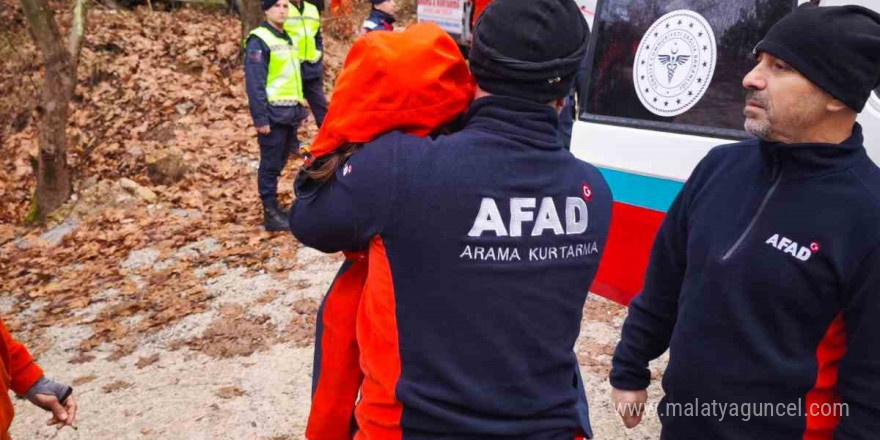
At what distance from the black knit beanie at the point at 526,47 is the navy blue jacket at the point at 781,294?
2.00ft

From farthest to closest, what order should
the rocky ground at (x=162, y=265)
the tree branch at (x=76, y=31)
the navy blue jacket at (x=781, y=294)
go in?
the tree branch at (x=76, y=31) → the rocky ground at (x=162, y=265) → the navy blue jacket at (x=781, y=294)

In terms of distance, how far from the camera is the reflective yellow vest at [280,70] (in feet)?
19.9

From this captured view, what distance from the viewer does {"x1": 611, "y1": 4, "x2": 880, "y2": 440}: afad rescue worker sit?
1.63 m

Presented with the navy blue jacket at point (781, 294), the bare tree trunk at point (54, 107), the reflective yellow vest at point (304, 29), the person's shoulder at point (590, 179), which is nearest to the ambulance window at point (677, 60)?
the navy blue jacket at point (781, 294)

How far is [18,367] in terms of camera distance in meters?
2.19

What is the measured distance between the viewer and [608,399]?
372 cm

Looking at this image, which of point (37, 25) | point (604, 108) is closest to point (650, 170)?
point (604, 108)

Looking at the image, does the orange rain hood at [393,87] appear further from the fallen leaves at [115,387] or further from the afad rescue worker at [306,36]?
the afad rescue worker at [306,36]

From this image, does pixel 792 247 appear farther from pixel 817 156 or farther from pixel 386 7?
pixel 386 7

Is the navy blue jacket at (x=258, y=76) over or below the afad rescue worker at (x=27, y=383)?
over

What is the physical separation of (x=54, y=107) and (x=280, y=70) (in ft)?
9.63

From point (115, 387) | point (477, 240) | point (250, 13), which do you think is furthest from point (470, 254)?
point (250, 13)

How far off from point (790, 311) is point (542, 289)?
62cm

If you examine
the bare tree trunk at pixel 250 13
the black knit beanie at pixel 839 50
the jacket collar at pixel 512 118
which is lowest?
the bare tree trunk at pixel 250 13
